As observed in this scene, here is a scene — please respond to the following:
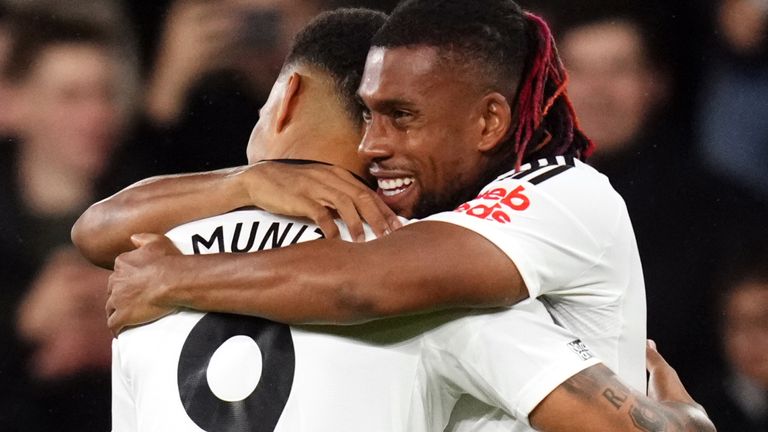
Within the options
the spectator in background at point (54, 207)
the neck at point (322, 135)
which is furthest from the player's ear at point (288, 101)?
the spectator in background at point (54, 207)

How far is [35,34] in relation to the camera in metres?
3.57

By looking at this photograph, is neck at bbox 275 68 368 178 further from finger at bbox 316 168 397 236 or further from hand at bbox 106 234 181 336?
hand at bbox 106 234 181 336

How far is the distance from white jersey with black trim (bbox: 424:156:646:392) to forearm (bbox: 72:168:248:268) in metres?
0.37

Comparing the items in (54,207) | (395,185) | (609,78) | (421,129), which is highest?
(421,129)

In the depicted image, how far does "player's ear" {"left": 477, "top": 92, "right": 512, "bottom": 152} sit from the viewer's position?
1866mm

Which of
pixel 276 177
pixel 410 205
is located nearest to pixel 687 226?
pixel 410 205

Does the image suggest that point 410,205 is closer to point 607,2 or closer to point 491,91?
point 491,91

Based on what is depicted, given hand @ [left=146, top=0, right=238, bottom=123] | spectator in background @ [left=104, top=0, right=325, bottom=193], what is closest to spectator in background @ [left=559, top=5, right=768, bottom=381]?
spectator in background @ [left=104, top=0, right=325, bottom=193]

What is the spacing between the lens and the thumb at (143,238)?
1.77m

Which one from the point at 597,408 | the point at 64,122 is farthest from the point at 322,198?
the point at 64,122

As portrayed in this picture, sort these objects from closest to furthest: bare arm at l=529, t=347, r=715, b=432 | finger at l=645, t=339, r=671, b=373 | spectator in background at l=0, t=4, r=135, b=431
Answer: bare arm at l=529, t=347, r=715, b=432 → finger at l=645, t=339, r=671, b=373 → spectator in background at l=0, t=4, r=135, b=431

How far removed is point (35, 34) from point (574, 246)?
242cm

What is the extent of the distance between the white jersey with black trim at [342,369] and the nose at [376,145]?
1.14 ft

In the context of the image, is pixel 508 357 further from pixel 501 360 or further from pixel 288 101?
pixel 288 101
